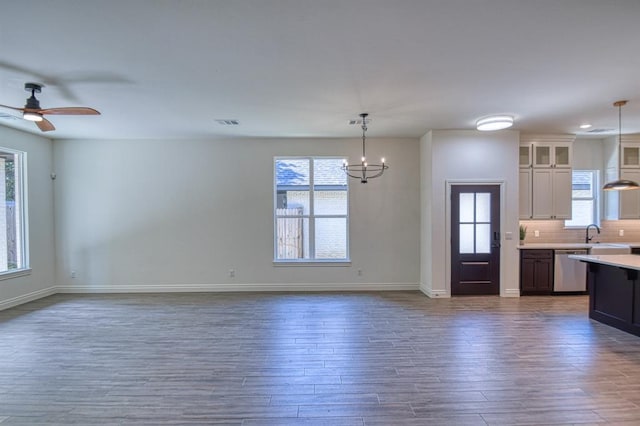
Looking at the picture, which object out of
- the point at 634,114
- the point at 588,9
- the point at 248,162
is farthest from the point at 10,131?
the point at 634,114

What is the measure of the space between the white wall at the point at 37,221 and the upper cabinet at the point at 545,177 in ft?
28.6

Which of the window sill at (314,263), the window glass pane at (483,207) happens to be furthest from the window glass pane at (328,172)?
the window glass pane at (483,207)

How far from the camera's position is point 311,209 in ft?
20.7

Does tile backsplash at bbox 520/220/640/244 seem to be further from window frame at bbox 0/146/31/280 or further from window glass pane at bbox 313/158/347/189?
window frame at bbox 0/146/31/280

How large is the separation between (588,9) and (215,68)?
300 centimetres

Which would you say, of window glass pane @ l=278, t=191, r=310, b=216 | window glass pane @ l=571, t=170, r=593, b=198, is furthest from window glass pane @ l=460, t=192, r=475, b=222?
window glass pane @ l=278, t=191, r=310, b=216

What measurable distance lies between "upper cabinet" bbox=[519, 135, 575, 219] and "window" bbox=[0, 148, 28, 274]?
8.80 meters

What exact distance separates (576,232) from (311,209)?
5.20 metres

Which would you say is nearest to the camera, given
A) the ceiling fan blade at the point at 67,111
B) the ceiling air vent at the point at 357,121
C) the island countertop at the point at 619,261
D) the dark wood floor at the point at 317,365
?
the dark wood floor at the point at 317,365

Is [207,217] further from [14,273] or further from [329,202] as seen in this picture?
[14,273]

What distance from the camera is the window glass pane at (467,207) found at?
5.65 metres

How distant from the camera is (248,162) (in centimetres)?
619

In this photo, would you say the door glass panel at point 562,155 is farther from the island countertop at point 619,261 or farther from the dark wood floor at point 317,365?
the dark wood floor at point 317,365

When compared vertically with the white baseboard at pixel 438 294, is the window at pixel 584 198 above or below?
above
